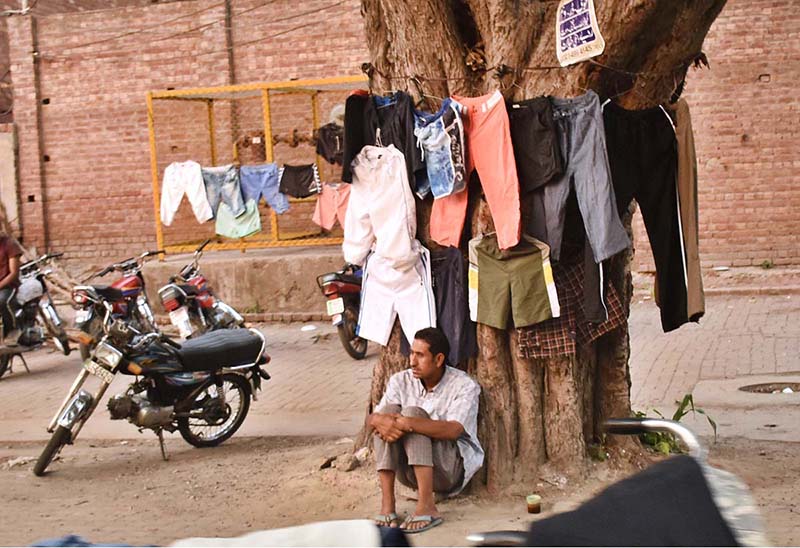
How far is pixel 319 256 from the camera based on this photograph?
1346 centimetres

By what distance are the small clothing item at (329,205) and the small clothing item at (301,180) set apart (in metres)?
0.12

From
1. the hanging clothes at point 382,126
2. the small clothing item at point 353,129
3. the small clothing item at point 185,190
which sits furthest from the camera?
the small clothing item at point 185,190

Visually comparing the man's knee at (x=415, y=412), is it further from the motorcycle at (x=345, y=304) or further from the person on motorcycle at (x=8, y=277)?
the person on motorcycle at (x=8, y=277)

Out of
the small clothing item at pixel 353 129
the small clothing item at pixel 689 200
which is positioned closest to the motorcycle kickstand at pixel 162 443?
the small clothing item at pixel 353 129

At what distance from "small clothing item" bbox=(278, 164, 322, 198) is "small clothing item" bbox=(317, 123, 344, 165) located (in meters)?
0.33

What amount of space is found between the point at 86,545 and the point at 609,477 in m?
4.19

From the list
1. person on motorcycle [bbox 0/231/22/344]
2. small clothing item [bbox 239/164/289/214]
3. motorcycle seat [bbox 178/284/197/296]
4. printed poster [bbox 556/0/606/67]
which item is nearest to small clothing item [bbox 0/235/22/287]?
person on motorcycle [bbox 0/231/22/344]

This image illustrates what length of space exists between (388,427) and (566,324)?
3.81 ft

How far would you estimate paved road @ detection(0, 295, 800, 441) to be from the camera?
8.72 m

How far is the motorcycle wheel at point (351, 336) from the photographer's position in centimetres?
1081

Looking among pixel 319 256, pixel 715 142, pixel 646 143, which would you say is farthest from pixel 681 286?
pixel 715 142

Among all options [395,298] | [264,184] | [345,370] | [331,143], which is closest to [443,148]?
[395,298]

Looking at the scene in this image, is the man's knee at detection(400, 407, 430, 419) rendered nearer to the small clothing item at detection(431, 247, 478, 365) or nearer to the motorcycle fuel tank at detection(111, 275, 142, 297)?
the small clothing item at detection(431, 247, 478, 365)

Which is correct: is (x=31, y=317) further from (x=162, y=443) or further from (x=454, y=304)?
(x=454, y=304)
